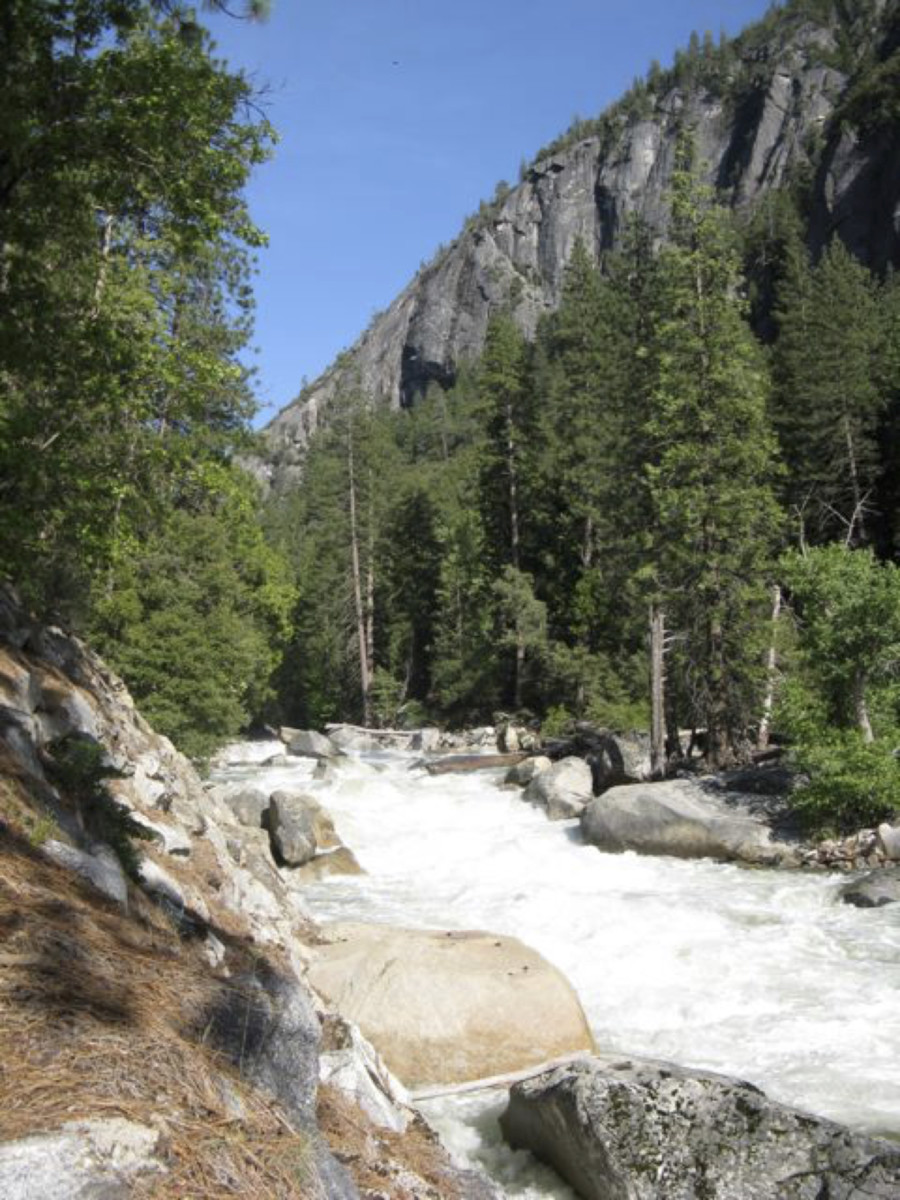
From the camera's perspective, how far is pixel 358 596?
42.5m

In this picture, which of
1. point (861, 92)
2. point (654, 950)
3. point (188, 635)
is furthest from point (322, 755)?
point (861, 92)

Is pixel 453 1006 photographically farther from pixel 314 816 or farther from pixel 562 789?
pixel 562 789

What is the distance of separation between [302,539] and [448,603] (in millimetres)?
26356

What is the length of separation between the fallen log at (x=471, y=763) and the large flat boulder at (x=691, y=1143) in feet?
62.4

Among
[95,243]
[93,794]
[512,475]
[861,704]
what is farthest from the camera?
[512,475]

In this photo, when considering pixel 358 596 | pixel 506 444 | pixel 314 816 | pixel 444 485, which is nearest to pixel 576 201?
pixel 444 485

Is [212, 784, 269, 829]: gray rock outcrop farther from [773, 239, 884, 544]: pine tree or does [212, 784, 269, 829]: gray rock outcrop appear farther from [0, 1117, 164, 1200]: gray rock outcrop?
[773, 239, 884, 544]: pine tree

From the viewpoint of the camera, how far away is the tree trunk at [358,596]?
41.5 meters

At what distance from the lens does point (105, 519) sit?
9094mm

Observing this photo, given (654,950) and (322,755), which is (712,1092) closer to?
(654,950)

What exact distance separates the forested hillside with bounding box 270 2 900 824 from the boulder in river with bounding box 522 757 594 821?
6.80ft

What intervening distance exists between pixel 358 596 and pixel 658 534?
23.5m

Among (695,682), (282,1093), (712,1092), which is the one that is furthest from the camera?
(695,682)

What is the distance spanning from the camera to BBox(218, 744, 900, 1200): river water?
7.16 m
